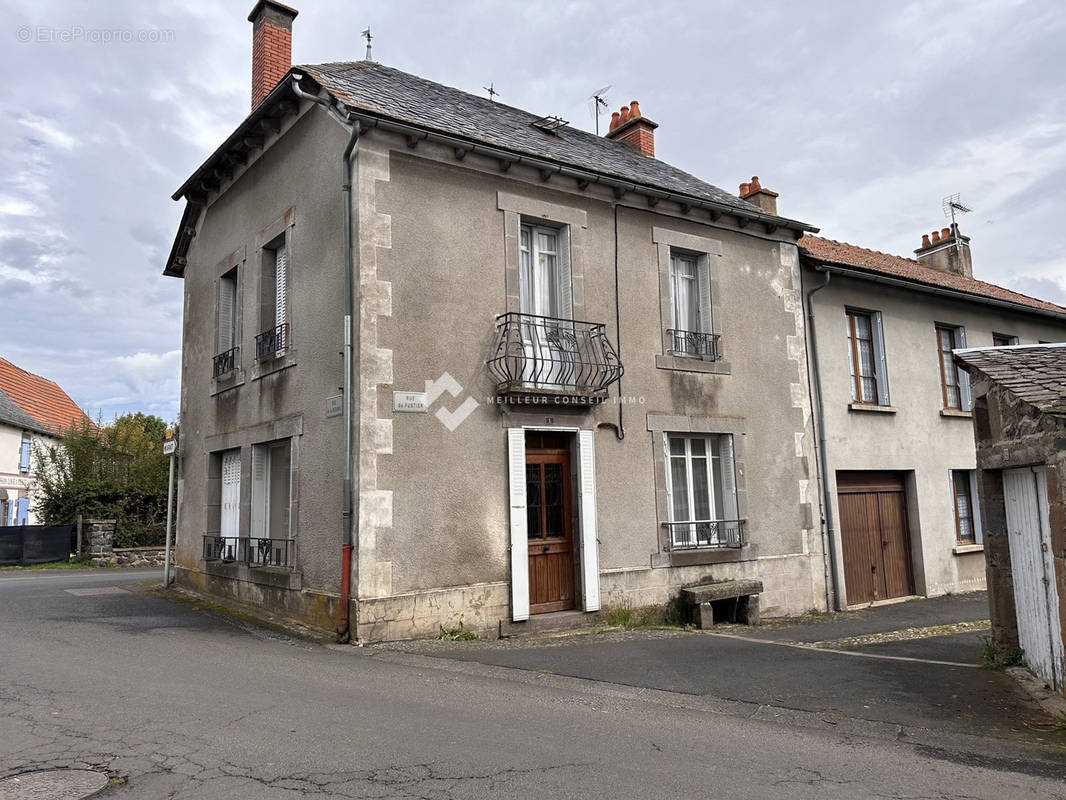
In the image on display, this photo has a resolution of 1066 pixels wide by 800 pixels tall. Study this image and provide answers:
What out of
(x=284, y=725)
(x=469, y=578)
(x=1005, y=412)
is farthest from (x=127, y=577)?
(x=1005, y=412)

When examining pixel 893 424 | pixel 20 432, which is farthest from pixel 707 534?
pixel 20 432

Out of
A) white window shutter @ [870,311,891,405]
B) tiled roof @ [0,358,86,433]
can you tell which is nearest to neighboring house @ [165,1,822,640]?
white window shutter @ [870,311,891,405]

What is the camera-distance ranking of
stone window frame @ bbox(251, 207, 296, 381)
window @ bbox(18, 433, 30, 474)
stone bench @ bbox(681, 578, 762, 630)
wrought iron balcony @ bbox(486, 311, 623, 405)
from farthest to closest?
window @ bbox(18, 433, 30, 474), stone bench @ bbox(681, 578, 762, 630), stone window frame @ bbox(251, 207, 296, 381), wrought iron balcony @ bbox(486, 311, 623, 405)

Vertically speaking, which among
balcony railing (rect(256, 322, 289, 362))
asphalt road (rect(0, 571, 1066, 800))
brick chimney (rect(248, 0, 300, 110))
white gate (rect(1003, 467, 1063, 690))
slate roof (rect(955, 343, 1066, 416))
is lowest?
asphalt road (rect(0, 571, 1066, 800))

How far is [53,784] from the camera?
13.7 feet

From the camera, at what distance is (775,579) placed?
11.9 m

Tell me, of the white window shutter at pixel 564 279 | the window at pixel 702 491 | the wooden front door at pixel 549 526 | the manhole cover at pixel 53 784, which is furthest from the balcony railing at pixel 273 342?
the manhole cover at pixel 53 784

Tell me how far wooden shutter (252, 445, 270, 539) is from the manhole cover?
6755mm

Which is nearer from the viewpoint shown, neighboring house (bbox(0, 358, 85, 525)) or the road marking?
the road marking

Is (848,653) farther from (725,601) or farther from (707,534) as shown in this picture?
(707,534)

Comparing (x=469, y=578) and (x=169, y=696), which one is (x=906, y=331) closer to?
(x=469, y=578)

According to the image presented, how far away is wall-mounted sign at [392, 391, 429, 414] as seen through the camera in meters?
8.88

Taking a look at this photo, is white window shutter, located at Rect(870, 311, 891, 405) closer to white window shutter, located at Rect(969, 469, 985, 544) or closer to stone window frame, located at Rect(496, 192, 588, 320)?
white window shutter, located at Rect(969, 469, 985, 544)

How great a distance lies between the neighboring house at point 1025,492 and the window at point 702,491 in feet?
14.2
